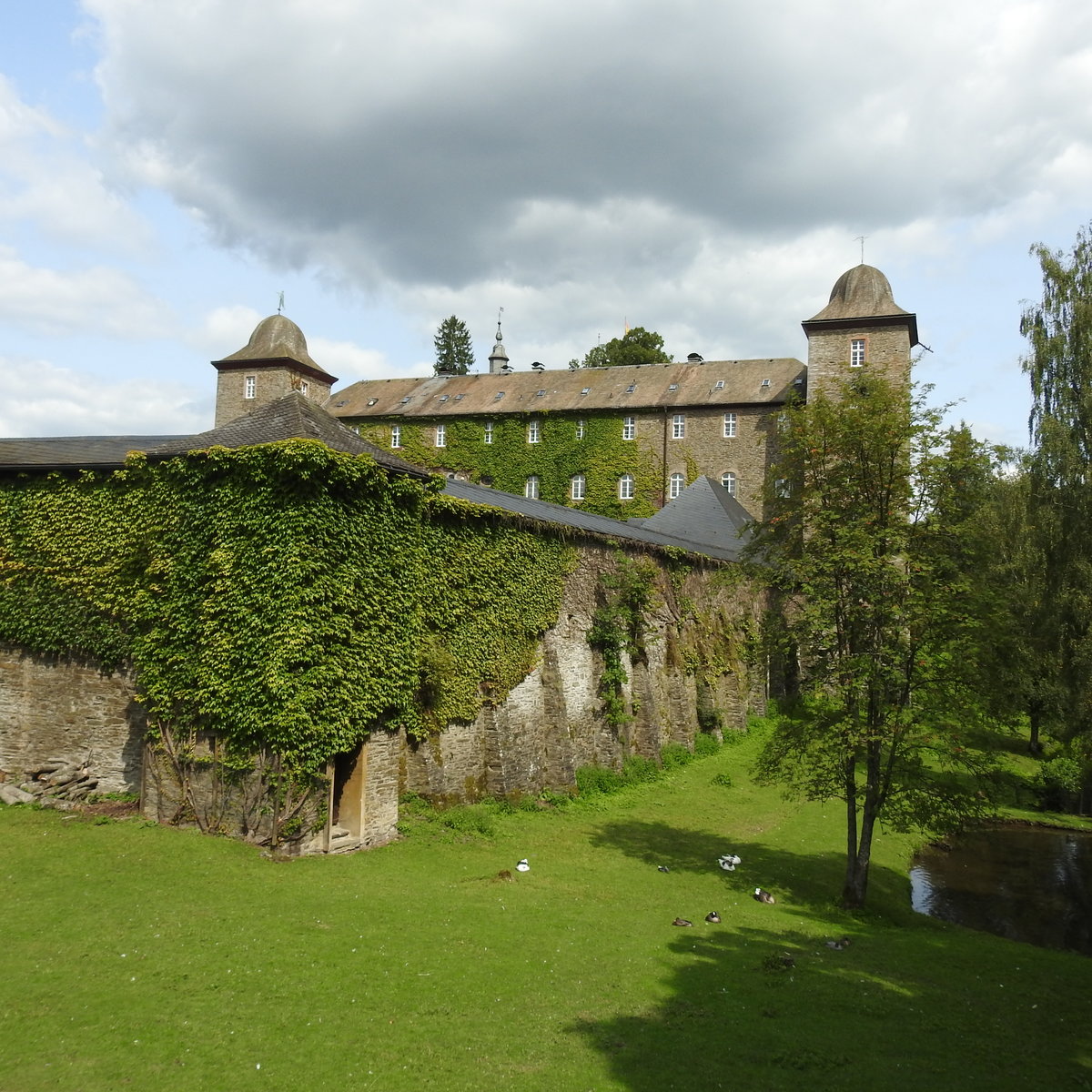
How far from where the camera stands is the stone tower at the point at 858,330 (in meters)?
41.3

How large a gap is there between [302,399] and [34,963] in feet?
32.8

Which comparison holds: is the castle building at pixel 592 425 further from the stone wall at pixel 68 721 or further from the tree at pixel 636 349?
the stone wall at pixel 68 721

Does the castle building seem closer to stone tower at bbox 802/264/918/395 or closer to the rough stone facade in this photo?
stone tower at bbox 802/264/918/395

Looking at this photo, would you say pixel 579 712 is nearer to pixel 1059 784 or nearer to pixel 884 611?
pixel 884 611

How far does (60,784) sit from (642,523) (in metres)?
26.2

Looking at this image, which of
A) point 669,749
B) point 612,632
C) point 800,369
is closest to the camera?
point 612,632

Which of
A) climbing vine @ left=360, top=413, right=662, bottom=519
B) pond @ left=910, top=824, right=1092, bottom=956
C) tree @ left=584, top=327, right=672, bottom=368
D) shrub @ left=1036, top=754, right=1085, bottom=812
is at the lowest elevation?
pond @ left=910, top=824, right=1092, bottom=956

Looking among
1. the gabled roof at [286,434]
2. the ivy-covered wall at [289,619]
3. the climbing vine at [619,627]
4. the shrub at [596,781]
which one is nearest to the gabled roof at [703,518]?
the climbing vine at [619,627]

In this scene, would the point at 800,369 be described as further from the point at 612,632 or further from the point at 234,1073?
the point at 234,1073

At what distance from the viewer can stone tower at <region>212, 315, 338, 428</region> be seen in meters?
49.8

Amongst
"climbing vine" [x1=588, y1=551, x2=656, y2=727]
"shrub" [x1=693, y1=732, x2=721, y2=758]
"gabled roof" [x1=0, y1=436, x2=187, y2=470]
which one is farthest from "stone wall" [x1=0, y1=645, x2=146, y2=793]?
"shrub" [x1=693, y1=732, x2=721, y2=758]

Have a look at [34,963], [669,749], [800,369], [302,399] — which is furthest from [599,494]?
[34,963]

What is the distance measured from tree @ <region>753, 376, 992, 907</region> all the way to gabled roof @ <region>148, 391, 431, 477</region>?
23.3 ft

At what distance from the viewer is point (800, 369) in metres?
48.7
